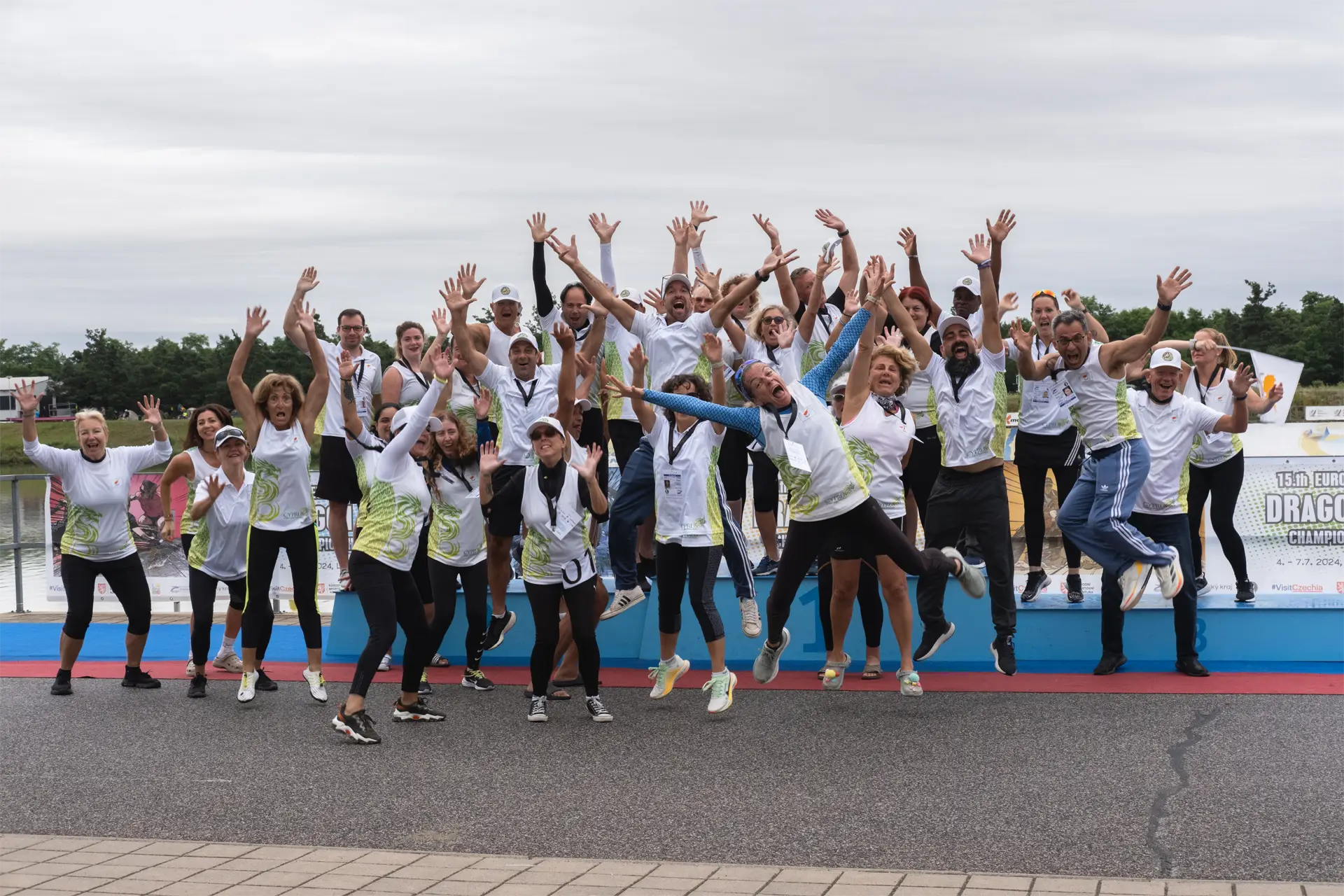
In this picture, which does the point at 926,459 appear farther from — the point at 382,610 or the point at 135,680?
the point at 135,680

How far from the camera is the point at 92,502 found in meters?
9.80

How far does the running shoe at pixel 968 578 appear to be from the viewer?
837 cm

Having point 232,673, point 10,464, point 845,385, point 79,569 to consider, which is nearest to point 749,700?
point 845,385

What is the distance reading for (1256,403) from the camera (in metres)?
9.85

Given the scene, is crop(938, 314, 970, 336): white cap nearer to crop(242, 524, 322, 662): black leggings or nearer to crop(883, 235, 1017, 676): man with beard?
crop(883, 235, 1017, 676): man with beard

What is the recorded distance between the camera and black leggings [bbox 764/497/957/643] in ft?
25.8

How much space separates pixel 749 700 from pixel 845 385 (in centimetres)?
223

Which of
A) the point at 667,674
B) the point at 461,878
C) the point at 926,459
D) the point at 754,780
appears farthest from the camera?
the point at 926,459

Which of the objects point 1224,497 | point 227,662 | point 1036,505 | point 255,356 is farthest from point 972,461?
point 255,356

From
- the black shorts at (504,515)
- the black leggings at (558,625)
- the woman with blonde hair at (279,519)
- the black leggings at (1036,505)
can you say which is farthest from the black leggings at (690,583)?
the black leggings at (1036,505)

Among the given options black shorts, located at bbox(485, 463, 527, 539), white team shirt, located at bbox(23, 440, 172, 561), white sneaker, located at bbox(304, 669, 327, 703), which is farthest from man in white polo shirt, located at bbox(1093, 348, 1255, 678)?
white team shirt, located at bbox(23, 440, 172, 561)

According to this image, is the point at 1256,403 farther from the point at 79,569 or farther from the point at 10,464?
the point at 10,464

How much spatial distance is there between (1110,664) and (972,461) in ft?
6.04

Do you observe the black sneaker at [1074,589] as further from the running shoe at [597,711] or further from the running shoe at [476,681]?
the running shoe at [476,681]
